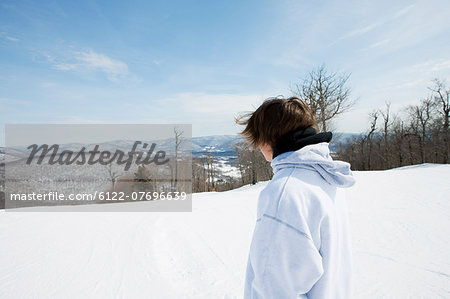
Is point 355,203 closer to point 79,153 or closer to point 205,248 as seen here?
point 205,248

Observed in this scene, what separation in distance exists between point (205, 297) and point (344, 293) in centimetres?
215

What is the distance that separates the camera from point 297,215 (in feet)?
2.59

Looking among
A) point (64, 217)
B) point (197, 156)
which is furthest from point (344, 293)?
point (197, 156)

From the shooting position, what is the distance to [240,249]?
13.2ft

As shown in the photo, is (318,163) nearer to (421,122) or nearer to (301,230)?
(301,230)

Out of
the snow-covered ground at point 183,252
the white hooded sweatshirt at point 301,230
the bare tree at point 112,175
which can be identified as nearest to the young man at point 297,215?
the white hooded sweatshirt at point 301,230

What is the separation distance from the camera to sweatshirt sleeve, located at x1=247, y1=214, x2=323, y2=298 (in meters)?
0.79

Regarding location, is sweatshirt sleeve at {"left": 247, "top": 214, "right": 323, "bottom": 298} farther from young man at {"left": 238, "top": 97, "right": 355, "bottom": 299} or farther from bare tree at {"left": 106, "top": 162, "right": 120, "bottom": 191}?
bare tree at {"left": 106, "top": 162, "right": 120, "bottom": 191}

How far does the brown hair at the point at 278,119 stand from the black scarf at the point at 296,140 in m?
0.02

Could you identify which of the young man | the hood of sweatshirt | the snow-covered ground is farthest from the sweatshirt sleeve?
the snow-covered ground

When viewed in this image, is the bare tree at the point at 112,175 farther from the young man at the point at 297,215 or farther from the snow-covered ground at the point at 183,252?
the young man at the point at 297,215

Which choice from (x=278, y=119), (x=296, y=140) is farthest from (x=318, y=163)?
(x=278, y=119)

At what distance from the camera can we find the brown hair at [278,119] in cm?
97

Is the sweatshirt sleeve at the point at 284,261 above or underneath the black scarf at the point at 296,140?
underneath
